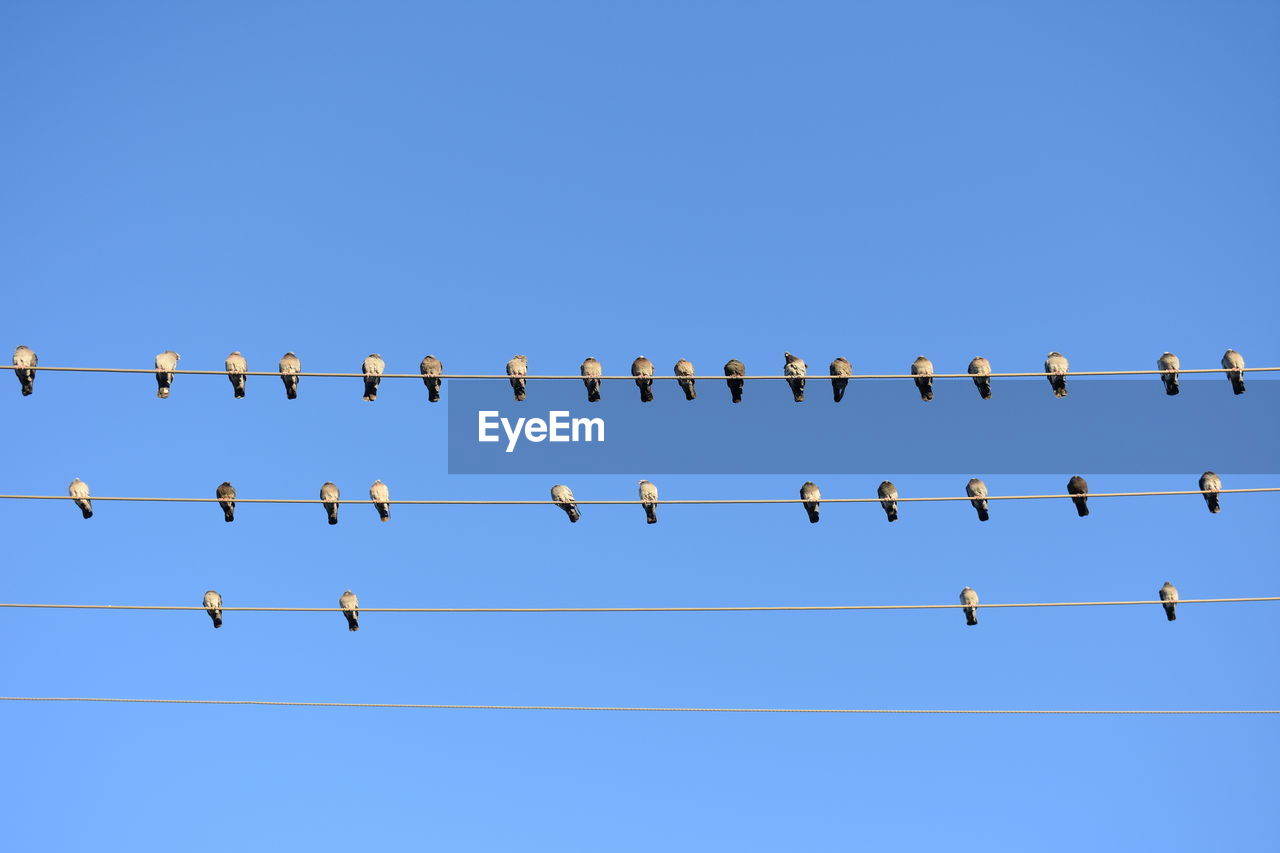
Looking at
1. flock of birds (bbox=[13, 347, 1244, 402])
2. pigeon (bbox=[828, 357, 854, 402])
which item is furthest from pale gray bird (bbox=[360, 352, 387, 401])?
pigeon (bbox=[828, 357, 854, 402])

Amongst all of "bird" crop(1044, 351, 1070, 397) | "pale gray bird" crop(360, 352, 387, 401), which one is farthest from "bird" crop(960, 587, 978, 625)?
"pale gray bird" crop(360, 352, 387, 401)

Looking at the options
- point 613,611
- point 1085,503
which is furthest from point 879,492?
point 613,611

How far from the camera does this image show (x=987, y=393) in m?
21.8

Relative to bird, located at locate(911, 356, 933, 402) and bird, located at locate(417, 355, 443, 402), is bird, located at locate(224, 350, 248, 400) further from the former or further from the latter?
bird, located at locate(911, 356, 933, 402)

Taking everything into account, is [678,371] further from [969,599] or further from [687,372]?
[969,599]

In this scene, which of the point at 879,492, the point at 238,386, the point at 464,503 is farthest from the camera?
the point at 879,492

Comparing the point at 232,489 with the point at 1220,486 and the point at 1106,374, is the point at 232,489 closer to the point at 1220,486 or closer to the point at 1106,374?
the point at 1106,374

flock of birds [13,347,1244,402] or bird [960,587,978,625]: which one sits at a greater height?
flock of birds [13,347,1244,402]

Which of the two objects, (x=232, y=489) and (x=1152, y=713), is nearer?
(x=1152, y=713)

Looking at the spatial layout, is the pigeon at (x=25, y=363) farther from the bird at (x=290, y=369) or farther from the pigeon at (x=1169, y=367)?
the pigeon at (x=1169, y=367)

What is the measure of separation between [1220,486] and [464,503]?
506 inches

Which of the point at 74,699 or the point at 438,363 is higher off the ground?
the point at 438,363

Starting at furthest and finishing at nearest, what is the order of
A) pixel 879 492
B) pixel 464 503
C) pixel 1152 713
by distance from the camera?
pixel 879 492, pixel 1152 713, pixel 464 503

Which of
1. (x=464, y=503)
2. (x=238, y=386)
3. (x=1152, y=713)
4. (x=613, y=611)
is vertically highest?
(x=238, y=386)
